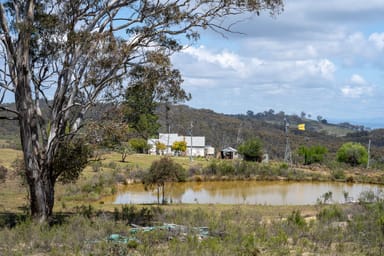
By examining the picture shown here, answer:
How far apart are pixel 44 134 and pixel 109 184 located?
1679 cm

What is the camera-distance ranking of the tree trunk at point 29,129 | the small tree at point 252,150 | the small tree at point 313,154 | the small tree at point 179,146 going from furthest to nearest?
the small tree at point 179,146
the small tree at point 313,154
the small tree at point 252,150
the tree trunk at point 29,129

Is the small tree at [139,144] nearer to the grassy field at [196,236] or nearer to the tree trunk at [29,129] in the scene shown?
the grassy field at [196,236]

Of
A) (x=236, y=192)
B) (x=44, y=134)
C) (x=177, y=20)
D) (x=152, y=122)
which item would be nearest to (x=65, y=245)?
(x=44, y=134)

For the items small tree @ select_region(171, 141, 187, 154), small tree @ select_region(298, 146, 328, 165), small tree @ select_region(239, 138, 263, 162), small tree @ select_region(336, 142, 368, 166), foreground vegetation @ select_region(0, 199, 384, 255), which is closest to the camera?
foreground vegetation @ select_region(0, 199, 384, 255)

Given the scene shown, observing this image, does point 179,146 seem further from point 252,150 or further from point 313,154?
point 313,154

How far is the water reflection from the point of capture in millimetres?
23109

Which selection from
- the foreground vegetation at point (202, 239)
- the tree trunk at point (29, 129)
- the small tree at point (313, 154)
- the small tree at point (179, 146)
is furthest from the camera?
the small tree at point (179, 146)

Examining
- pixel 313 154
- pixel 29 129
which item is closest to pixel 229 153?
pixel 313 154

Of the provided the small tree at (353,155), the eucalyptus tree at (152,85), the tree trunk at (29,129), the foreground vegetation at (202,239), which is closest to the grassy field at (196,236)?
the foreground vegetation at (202,239)

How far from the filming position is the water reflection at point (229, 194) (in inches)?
910

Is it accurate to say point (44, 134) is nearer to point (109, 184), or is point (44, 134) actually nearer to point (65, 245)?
point (65, 245)

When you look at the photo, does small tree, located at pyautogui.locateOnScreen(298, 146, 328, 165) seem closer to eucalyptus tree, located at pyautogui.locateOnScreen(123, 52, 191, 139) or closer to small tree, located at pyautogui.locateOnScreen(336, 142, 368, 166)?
small tree, located at pyautogui.locateOnScreen(336, 142, 368, 166)

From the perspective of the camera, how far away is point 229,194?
2648 cm

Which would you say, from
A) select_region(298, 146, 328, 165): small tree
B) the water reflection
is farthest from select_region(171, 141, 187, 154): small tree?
the water reflection
